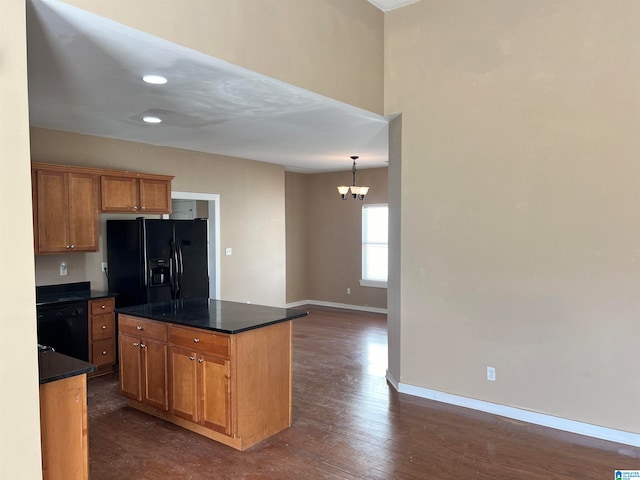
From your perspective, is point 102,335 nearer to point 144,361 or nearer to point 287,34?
point 144,361

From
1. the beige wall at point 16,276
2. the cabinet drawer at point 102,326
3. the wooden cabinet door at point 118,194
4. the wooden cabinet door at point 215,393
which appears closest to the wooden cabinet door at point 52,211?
the wooden cabinet door at point 118,194

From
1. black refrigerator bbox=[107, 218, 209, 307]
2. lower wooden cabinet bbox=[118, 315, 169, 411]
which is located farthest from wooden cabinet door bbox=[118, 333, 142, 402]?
black refrigerator bbox=[107, 218, 209, 307]

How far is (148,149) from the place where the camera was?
5.82 m

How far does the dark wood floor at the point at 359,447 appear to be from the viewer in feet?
→ 9.38

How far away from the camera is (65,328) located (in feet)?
14.7

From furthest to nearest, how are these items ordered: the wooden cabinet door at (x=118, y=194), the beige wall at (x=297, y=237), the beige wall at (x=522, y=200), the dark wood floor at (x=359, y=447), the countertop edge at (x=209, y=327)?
the beige wall at (x=297, y=237)
the wooden cabinet door at (x=118, y=194)
the beige wall at (x=522, y=200)
the countertop edge at (x=209, y=327)
the dark wood floor at (x=359, y=447)

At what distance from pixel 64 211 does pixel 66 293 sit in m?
0.96

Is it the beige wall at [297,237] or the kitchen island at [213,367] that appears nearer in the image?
the kitchen island at [213,367]

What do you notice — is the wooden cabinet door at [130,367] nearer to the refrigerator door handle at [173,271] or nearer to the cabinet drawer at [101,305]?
the cabinet drawer at [101,305]

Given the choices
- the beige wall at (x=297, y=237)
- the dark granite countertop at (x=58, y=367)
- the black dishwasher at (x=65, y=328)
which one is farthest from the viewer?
the beige wall at (x=297, y=237)

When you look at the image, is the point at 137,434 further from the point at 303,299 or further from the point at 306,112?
the point at 303,299

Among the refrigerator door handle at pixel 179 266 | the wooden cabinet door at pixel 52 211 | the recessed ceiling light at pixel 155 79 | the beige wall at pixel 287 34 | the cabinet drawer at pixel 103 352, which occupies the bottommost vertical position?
the cabinet drawer at pixel 103 352

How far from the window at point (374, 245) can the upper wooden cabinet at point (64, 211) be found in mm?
4966

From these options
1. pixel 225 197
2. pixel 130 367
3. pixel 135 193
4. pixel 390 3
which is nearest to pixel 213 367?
pixel 130 367
